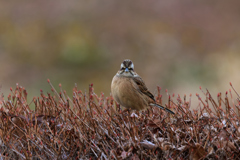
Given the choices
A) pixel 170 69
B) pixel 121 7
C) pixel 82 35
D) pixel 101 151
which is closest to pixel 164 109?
pixel 101 151

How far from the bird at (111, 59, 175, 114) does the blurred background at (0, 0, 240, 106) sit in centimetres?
503

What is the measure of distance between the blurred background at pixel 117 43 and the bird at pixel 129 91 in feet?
16.5

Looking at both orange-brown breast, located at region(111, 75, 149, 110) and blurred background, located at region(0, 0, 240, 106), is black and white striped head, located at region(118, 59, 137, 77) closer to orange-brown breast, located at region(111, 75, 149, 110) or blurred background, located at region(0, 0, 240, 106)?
orange-brown breast, located at region(111, 75, 149, 110)

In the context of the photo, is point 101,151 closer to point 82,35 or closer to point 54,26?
point 82,35

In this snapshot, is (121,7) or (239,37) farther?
(121,7)

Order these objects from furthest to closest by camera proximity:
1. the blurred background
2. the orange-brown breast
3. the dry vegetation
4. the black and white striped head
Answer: the blurred background < the black and white striped head < the orange-brown breast < the dry vegetation

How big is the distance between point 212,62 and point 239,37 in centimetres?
224

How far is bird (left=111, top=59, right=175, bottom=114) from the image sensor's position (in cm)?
679

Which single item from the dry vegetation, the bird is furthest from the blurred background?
the dry vegetation

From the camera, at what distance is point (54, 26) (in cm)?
1588

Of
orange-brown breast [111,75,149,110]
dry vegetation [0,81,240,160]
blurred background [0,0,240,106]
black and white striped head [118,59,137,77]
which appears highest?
blurred background [0,0,240,106]

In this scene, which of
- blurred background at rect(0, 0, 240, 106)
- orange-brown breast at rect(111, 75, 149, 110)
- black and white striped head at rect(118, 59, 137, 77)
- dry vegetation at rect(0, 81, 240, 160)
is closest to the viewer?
dry vegetation at rect(0, 81, 240, 160)

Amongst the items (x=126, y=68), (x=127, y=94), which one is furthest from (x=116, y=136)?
(x=126, y=68)

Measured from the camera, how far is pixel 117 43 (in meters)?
15.4
